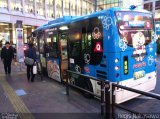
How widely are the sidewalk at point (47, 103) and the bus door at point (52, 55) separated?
925 mm

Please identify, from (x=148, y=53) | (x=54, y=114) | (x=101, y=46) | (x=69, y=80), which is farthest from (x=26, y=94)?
(x=148, y=53)

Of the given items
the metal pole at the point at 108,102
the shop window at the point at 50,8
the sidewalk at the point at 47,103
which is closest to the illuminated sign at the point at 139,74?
the sidewalk at the point at 47,103

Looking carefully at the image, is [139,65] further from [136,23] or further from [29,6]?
[29,6]

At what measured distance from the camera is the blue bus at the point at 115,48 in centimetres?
543

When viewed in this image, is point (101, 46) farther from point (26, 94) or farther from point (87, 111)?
point (26, 94)

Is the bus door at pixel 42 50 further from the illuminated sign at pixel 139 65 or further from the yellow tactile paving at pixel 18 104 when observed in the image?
the illuminated sign at pixel 139 65

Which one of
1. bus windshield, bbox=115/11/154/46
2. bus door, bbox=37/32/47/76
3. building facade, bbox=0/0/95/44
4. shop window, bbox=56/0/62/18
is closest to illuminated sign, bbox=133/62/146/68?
bus windshield, bbox=115/11/154/46

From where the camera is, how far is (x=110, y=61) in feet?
17.8

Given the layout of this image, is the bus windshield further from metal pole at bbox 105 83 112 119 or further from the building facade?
the building facade

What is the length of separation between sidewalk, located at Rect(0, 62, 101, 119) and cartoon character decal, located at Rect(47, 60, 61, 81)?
737mm

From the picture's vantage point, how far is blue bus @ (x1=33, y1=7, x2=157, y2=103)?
5.43 meters

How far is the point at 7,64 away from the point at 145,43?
806cm

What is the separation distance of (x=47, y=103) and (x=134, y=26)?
133 inches

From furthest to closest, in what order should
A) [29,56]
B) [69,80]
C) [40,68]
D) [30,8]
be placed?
[30,8], [40,68], [29,56], [69,80]
